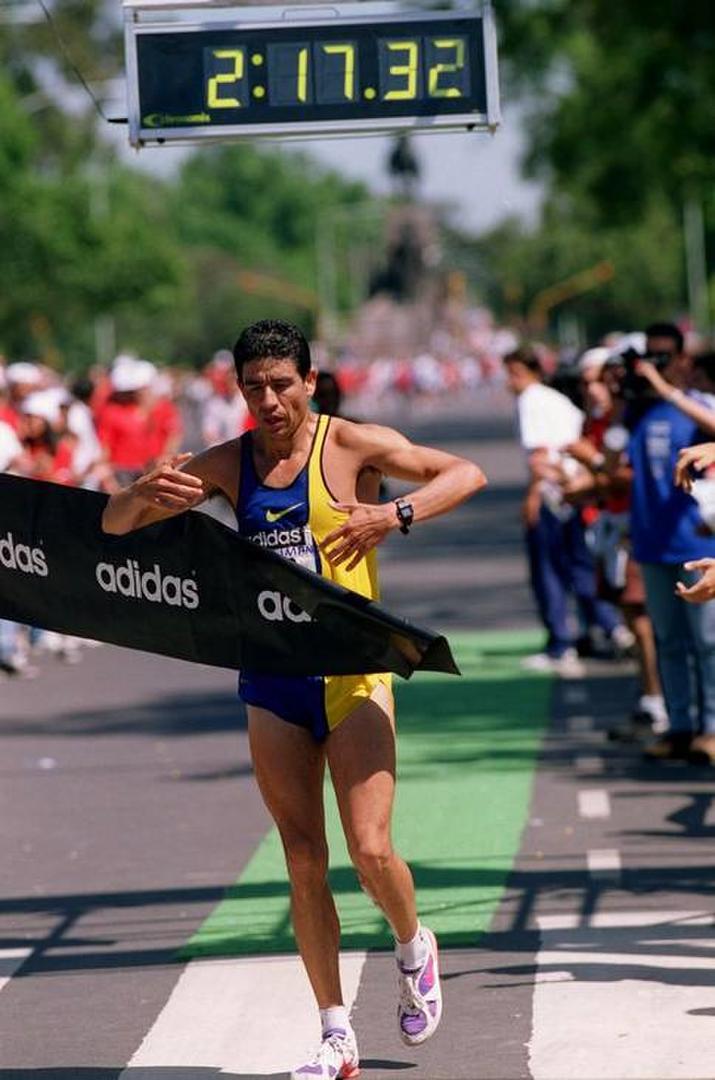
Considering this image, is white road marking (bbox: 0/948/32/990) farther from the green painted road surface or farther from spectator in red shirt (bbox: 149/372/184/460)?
spectator in red shirt (bbox: 149/372/184/460)

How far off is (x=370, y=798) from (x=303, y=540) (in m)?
0.72

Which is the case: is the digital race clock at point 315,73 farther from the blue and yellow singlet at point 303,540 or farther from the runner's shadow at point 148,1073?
the runner's shadow at point 148,1073

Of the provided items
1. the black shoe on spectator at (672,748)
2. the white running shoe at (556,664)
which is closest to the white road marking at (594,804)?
the black shoe on spectator at (672,748)

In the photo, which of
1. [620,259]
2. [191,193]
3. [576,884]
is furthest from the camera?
[191,193]

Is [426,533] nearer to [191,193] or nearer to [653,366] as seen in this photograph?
[653,366]

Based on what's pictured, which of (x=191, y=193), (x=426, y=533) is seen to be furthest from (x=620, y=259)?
(x=426, y=533)

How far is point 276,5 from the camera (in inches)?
388

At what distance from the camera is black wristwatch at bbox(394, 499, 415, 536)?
7035 mm

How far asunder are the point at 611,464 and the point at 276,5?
4.78 m

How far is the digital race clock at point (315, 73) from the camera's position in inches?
385

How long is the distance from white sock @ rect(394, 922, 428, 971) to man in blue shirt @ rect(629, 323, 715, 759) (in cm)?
540

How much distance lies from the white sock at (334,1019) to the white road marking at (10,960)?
Result: 182 centimetres

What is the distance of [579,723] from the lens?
15.0 meters

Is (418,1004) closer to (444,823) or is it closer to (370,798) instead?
(370,798)
